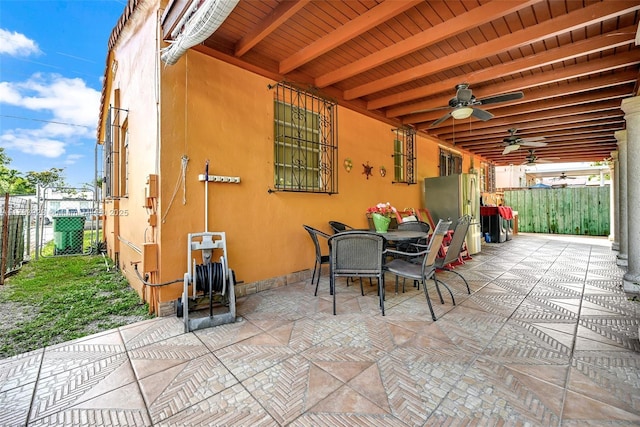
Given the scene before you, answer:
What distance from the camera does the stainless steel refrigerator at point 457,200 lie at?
20.0 feet

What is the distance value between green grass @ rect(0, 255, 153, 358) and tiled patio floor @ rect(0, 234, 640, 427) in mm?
334

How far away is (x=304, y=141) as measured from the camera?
4.25 metres

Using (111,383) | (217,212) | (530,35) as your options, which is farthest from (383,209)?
(111,383)

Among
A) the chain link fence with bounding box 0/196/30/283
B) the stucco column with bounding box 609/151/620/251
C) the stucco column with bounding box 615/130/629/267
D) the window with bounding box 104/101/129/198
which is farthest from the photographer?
the stucco column with bounding box 609/151/620/251

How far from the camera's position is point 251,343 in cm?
217

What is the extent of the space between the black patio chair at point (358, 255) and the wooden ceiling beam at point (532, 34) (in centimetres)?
262

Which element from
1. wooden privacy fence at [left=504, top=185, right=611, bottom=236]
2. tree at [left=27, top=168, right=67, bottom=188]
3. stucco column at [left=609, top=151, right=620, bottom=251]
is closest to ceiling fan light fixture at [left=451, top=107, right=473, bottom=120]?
stucco column at [left=609, top=151, right=620, bottom=251]

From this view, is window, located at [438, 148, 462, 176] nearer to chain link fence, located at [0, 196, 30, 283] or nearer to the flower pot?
the flower pot

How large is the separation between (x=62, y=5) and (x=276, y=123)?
31807 millimetres

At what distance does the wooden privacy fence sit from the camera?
9.90m

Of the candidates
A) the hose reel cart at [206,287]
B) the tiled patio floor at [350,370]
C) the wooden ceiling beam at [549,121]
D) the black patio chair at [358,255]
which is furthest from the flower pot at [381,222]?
the wooden ceiling beam at [549,121]

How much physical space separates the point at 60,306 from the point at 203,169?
7.28ft

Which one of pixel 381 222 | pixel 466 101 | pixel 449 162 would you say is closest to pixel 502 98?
pixel 466 101

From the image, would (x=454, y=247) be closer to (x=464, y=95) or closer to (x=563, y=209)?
(x=464, y=95)
